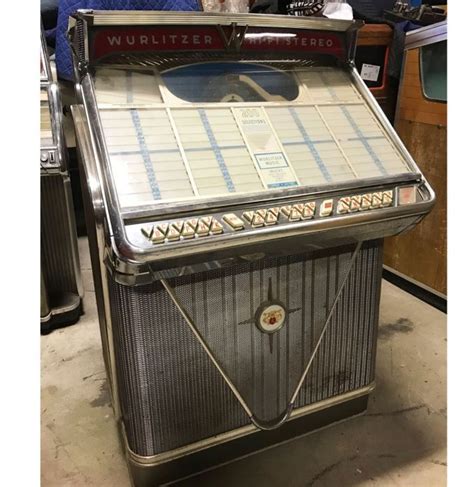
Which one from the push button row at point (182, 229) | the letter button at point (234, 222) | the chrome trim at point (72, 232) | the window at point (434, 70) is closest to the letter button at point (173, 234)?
the push button row at point (182, 229)

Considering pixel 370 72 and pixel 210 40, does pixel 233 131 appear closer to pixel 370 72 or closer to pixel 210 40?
pixel 210 40

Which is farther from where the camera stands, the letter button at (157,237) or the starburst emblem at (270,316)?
the starburst emblem at (270,316)

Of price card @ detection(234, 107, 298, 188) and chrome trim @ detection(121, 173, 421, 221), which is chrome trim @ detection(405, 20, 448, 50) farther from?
price card @ detection(234, 107, 298, 188)

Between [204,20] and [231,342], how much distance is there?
0.90 meters

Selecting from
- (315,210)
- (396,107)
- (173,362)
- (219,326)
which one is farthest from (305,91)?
(396,107)

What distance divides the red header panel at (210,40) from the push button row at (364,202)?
20.1 inches

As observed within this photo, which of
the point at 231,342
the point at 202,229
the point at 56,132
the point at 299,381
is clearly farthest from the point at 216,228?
the point at 56,132

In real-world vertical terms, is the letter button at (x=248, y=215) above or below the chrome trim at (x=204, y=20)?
below

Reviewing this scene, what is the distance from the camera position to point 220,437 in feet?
5.00

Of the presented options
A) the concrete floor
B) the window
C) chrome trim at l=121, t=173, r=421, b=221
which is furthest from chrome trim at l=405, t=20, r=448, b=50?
the concrete floor

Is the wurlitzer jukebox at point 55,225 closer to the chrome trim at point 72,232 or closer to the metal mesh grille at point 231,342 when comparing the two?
the chrome trim at point 72,232

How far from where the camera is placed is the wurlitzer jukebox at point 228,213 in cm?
119

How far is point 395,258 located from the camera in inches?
108

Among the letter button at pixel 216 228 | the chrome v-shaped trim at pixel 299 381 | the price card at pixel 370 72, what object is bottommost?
the chrome v-shaped trim at pixel 299 381
